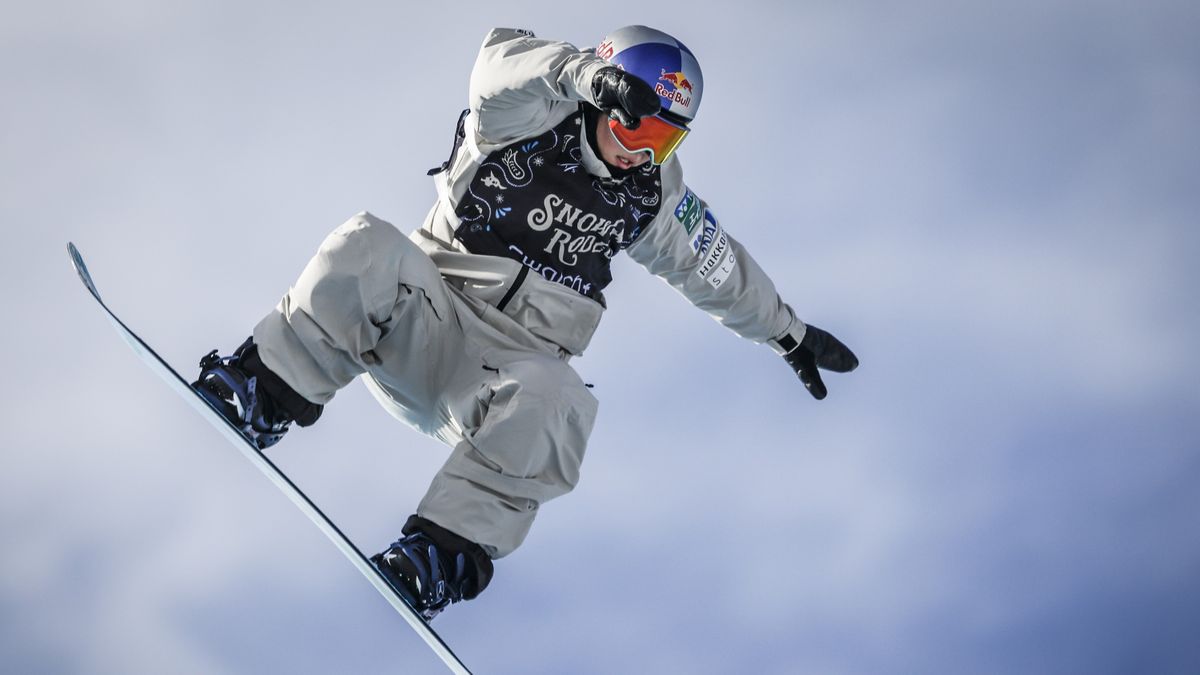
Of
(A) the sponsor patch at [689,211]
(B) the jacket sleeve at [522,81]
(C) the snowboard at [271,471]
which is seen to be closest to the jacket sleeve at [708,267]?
(A) the sponsor patch at [689,211]

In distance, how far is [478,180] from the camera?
5.20 metres

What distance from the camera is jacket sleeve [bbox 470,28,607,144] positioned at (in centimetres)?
459

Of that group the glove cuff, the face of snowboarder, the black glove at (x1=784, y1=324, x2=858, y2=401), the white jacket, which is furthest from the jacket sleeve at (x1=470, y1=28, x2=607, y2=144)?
the black glove at (x1=784, y1=324, x2=858, y2=401)

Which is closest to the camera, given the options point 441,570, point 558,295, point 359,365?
point 441,570

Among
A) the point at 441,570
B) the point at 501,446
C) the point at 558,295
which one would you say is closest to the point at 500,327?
the point at 558,295

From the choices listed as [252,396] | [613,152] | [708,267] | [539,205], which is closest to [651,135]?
[613,152]

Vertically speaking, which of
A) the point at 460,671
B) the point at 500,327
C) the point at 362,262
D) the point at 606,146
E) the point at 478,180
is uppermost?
the point at 606,146

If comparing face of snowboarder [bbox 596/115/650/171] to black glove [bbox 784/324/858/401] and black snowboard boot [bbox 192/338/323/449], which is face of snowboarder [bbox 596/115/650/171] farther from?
black glove [bbox 784/324/858/401]

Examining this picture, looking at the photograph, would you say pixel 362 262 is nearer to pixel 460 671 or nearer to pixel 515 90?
pixel 515 90

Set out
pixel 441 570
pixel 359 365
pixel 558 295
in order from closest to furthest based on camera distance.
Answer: pixel 441 570
pixel 359 365
pixel 558 295

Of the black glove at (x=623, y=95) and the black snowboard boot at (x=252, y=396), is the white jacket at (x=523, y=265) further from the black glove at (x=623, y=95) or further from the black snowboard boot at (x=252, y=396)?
the black snowboard boot at (x=252, y=396)

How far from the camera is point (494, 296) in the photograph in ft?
16.9

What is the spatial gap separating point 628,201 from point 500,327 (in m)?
0.77

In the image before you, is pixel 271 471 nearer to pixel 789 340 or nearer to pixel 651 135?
pixel 651 135
